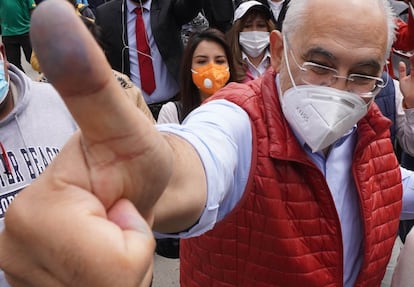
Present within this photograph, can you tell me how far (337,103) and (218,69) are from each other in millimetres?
1694

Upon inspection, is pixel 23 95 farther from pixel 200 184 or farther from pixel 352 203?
pixel 352 203

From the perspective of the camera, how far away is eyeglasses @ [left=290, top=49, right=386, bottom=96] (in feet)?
3.91

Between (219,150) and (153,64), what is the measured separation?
2.55m

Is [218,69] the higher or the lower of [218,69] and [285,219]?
the lower

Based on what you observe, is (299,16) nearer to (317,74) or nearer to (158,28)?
(317,74)

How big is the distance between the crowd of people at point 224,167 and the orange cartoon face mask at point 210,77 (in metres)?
0.97

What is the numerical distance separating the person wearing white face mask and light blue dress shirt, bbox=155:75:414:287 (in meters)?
2.01

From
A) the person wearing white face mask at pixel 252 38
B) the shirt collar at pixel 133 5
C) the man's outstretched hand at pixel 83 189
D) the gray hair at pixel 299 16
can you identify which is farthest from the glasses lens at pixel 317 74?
the shirt collar at pixel 133 5

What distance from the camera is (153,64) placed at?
3.44 m

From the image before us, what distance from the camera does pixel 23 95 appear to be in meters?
1.58

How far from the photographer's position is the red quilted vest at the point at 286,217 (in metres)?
1.15

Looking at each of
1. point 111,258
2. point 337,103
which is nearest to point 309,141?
point 337,103

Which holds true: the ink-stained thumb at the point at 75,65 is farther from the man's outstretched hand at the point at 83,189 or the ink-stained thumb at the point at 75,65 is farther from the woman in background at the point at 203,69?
the woman in background at the point at 203,69

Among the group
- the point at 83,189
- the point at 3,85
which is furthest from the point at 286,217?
the point at 3,85
